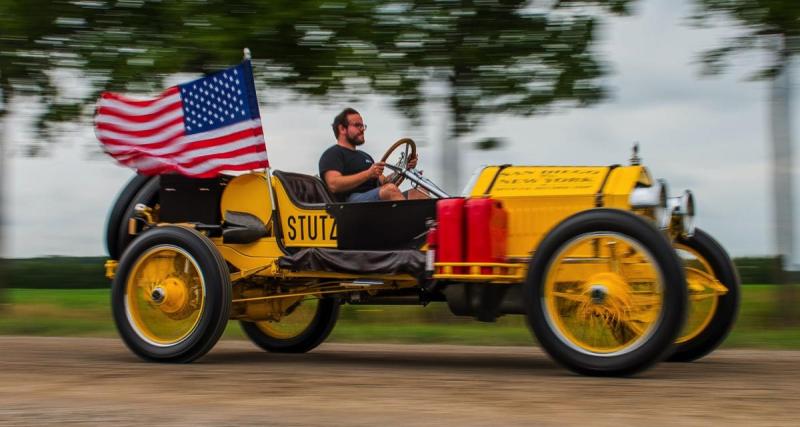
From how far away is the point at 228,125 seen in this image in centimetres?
817

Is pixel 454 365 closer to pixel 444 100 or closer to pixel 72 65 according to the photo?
pixel 444 100

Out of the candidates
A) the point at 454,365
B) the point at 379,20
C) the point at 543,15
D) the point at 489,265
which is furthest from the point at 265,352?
the point at 543,15

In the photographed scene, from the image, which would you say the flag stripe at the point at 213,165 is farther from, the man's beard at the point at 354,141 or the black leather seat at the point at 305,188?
the man's beard at the point at 354,141

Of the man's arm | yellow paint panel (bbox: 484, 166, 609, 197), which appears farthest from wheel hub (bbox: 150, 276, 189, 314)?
yellow paint panel (bbox: 484, 166, 609, 197)

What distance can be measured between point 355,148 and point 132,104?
5.61 ft

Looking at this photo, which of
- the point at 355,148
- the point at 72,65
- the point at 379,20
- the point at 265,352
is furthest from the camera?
the point at 72,65

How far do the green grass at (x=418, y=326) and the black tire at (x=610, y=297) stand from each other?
3.34m

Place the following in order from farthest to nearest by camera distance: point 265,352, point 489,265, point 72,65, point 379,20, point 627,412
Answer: point 72,65, point 379,20, point 265,352, point 489,265, point 627,412

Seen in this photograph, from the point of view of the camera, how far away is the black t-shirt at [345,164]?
27.0ft

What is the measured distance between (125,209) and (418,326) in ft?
14.7

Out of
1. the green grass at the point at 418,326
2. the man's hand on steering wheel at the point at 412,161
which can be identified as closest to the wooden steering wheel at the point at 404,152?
the man's hand on steering wheel at the point at 412,161

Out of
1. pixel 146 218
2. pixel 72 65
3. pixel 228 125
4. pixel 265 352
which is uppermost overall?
pixel 72 65

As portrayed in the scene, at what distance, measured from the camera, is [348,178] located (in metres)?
8.09

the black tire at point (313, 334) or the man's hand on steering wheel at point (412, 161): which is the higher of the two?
the man's hand on steering wheel at point (412, 161)
